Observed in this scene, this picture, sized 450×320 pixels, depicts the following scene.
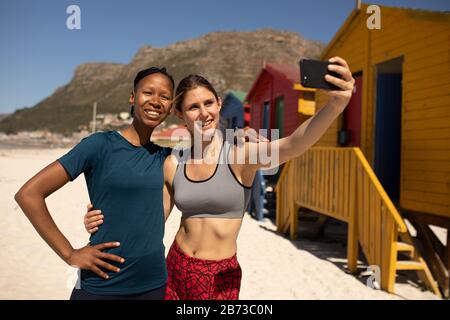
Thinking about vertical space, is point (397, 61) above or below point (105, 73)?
below

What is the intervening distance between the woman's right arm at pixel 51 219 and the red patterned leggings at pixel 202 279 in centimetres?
38

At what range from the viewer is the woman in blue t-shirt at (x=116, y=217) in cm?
179

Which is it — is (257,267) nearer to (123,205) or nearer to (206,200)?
(206,200)

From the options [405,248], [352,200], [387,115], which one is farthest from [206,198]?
[387,115]

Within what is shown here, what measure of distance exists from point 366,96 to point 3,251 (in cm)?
806

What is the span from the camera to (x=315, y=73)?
1.57 meters

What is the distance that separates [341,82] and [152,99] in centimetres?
100

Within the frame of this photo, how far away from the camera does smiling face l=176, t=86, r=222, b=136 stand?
211 centimetres

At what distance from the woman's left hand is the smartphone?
0.07ft

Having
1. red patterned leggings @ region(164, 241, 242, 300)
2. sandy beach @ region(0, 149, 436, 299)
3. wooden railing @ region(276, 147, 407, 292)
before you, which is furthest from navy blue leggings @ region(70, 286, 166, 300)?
wooden railing @ region(276, 147, 407, 292)

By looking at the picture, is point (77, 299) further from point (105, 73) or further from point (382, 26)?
point (105, 73)

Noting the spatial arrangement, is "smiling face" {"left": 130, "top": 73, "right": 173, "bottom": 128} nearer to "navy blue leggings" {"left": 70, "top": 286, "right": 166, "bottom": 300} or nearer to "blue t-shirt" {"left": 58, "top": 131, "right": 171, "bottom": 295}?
"blue t-shirt" {"left": 58, "top": 131, "right": 171, "bottom": 295}
